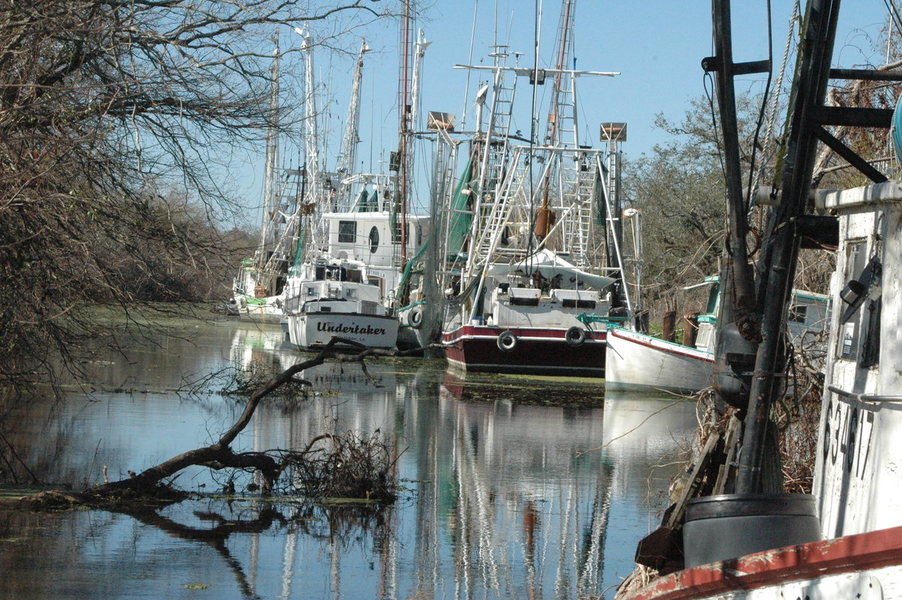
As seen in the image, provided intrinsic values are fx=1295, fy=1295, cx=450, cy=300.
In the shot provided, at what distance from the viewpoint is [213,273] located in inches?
517

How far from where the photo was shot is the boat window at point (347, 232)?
52469mm

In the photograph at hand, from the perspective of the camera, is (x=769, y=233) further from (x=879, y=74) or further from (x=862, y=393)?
(x=862, y=393)

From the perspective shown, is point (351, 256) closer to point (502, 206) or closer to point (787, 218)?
point (502, 206)

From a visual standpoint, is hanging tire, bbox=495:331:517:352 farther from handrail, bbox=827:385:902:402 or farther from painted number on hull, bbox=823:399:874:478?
handrail, bbox=827:385:902:402

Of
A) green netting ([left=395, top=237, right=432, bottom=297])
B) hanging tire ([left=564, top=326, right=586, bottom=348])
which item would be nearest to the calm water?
hanging tire ([left=564, top=326, right=586, bottom=348])

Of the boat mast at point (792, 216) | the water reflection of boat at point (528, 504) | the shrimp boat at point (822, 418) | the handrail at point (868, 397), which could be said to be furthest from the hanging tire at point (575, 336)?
the handrail at point (868, 397)

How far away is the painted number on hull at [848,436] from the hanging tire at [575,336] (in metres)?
27.7

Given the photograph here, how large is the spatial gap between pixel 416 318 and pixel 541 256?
7.98 m

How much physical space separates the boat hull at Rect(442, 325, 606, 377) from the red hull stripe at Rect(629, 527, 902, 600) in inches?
1106

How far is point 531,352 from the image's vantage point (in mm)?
35219

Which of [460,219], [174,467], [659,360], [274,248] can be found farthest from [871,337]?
[274,248]

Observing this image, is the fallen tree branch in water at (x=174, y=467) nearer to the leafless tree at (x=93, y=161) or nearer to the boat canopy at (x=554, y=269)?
the leafless tree at (x=93, y=161)

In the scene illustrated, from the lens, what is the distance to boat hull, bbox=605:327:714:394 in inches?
1190

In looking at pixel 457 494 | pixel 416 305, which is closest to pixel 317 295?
pixel 416 305
